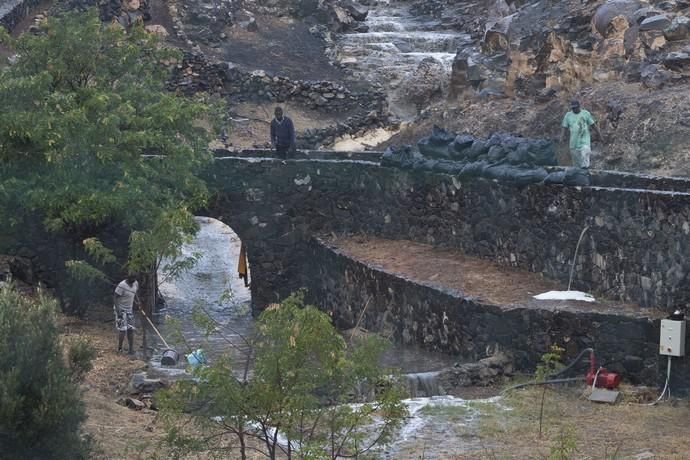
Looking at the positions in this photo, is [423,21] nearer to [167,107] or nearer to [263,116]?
[263,116]

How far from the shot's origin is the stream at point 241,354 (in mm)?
10398

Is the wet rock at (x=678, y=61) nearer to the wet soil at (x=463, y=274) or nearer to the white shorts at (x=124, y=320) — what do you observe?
the wet soil at (x=463, y=274)

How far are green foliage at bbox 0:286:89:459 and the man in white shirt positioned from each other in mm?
6814

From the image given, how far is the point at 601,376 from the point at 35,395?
5.84m

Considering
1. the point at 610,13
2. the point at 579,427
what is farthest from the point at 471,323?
the point at 610,13

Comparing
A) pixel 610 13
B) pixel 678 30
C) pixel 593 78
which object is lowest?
pixel 593 78

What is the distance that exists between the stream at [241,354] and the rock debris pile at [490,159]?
2.46 metres

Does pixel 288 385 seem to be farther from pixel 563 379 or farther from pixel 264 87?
pixel 264 87

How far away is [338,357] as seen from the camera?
326 inches

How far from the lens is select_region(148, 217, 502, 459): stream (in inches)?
409

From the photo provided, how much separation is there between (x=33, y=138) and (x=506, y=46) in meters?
14.1

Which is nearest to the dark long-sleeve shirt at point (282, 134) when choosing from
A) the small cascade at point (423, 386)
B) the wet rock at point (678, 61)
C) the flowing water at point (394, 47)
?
the wet rock at point (678, 61)

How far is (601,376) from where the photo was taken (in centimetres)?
1178

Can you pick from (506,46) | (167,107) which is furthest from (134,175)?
(506,46)
